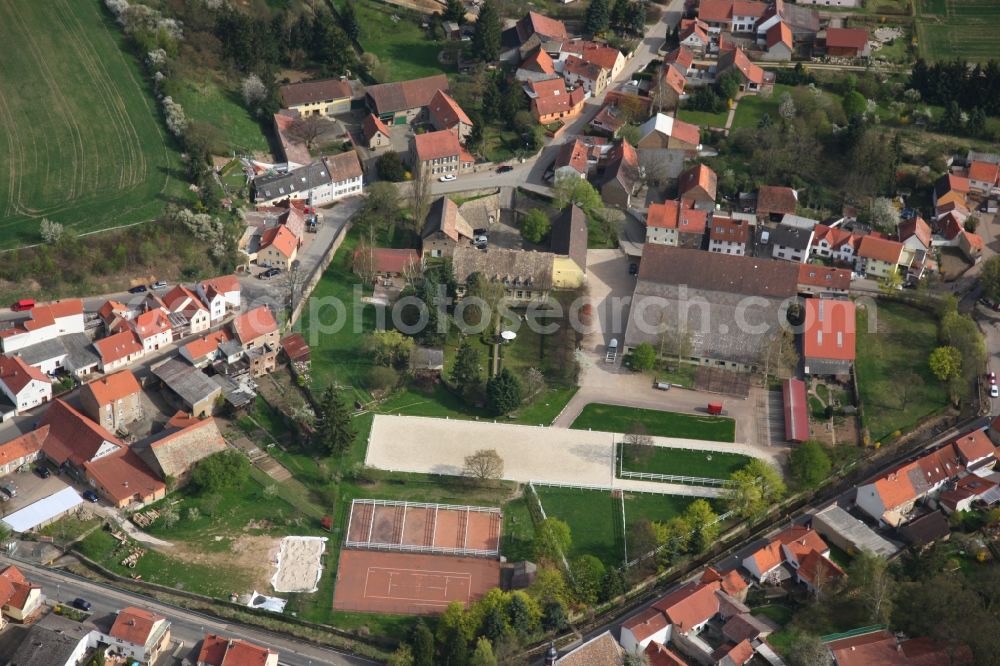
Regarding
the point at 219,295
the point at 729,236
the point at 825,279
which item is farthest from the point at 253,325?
the point at 825,279

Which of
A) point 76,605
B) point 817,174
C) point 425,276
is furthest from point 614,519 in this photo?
point 817,174

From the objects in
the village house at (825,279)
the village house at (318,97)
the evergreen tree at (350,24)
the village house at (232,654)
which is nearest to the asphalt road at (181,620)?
the village house at (232,654)

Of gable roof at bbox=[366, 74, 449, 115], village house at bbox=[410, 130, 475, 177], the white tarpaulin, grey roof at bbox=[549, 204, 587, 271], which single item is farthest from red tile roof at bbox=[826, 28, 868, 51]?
the white tarpaulin

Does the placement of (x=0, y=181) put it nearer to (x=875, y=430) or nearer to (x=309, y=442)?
(x=309, y=442)

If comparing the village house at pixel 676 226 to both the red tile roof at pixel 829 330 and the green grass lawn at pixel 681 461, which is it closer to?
the red tile roof at pixel 829 330

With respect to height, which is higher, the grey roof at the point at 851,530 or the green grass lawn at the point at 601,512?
the grey roof at the point at 851,530

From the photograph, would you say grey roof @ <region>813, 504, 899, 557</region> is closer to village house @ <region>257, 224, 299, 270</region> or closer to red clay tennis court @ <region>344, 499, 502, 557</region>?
red clay tennis court @ <region>344, 499, 502, 557</region>

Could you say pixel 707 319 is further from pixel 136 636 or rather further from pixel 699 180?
pixel 136 636
